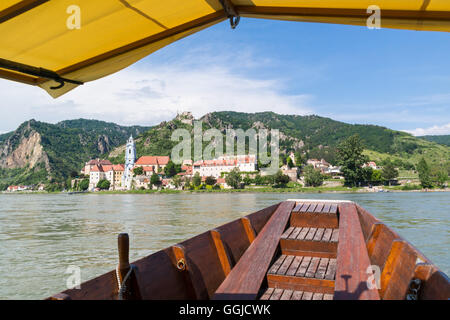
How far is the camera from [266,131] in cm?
14175

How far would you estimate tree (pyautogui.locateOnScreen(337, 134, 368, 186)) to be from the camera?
67463 mm

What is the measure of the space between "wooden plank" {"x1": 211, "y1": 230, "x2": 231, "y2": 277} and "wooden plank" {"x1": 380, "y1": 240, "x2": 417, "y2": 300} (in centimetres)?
127

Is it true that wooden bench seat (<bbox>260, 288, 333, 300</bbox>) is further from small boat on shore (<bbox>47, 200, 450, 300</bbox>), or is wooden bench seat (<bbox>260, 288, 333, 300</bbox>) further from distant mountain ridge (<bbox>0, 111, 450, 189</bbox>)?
distant mountain ridge (<bbox>0, 111, 450, 189</bbox>)

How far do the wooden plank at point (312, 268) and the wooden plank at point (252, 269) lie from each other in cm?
36

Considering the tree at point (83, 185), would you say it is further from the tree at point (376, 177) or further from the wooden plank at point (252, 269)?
the wooden plank at point (252, 269)

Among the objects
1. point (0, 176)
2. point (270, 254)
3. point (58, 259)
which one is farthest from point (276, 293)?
point (0, 176)

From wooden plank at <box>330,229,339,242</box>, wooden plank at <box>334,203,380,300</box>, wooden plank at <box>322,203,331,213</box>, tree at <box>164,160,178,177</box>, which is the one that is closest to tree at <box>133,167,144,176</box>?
tree at <box>164,160,178,177</box>

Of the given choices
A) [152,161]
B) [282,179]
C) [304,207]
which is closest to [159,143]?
[152,161]

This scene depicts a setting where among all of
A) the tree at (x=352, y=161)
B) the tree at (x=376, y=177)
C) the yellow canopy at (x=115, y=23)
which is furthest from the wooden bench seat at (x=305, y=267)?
the tree at (x=376, y=177)

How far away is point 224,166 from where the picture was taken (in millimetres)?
89938

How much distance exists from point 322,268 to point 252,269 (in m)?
0.90

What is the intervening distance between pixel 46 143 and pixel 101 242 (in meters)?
135

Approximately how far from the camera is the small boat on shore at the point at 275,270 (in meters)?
1.89

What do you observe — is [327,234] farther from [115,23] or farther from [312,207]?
[115,23]
